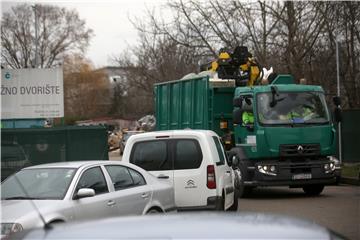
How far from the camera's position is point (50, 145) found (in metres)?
17.8

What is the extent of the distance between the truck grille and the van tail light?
4796mm

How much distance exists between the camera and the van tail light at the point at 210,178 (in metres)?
11.3

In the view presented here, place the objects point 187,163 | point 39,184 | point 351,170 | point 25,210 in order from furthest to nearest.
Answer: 1. point 351,170
2. point 187,163
3. point 39,184
4. point 25,210

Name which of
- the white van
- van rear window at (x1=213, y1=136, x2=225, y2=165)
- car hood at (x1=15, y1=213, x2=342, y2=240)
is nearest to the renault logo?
van rear window at (x1=213, y1=136, x2=225, y2=165)

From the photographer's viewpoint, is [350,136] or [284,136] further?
[350,136]

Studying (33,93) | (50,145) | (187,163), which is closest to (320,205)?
(187,163)

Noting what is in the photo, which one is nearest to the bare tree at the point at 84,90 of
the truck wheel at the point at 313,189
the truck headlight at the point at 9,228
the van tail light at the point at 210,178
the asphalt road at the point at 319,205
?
the asphalt road at the point at 319,205

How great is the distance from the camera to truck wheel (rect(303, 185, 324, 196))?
16953 millimetres

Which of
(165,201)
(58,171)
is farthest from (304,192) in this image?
(58,171)

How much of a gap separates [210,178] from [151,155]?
1.17m

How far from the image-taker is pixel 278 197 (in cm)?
1681

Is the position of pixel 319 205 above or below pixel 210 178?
below

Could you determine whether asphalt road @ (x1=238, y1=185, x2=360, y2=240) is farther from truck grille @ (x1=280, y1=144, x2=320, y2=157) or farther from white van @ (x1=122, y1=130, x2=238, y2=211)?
white van @ (x1=122, y1=130, x2=238, y2=211)

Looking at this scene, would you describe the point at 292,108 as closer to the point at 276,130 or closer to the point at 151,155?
the point at 276,130
